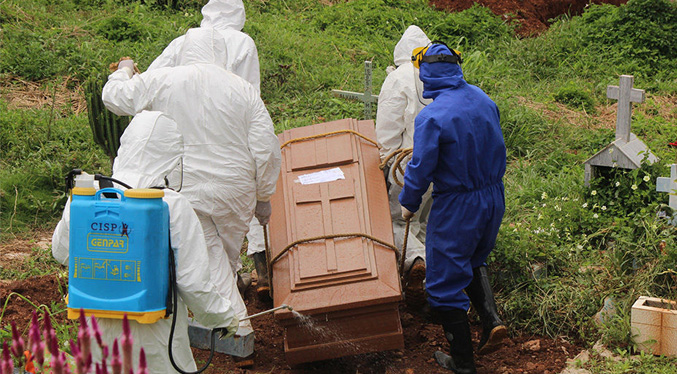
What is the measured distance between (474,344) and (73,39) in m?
6.99

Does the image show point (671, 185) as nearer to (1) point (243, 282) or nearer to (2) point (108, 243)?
(1) point (243, 282)

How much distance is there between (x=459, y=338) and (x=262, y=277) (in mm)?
1658

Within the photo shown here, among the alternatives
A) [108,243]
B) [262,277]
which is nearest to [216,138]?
[262,277]

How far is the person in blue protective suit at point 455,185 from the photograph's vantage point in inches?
164

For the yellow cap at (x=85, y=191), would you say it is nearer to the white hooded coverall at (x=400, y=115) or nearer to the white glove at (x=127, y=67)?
the white glove at (x=127, y=67)

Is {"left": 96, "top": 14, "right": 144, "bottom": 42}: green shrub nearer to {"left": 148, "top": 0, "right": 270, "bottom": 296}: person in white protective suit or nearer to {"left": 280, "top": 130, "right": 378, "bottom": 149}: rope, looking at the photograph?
{"left": 148, "top": 0, "right": 270, "bottom": 296}: person in white protective suit

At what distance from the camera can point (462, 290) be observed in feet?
14.4

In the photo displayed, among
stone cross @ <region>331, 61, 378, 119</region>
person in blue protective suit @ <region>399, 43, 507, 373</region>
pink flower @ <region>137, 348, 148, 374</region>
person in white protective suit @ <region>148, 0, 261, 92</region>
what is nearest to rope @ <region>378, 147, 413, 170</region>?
person in blue protective suit @ <region>399, 43, 507, 373</region>

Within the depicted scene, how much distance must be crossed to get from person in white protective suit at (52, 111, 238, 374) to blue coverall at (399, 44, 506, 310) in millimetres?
1472

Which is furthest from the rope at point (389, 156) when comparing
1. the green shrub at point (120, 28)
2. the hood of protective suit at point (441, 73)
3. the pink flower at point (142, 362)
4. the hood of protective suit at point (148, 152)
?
the green shrub at point (120, 28)

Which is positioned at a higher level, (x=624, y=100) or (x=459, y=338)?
(x=624, y=100)

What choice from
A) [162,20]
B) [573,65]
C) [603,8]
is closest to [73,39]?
[162,20]

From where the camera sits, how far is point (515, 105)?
26.8 feet

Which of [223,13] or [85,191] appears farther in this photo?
[223,13]
